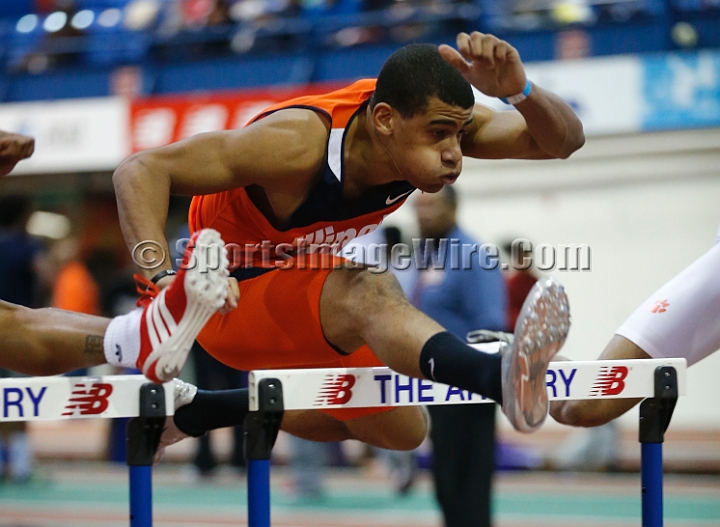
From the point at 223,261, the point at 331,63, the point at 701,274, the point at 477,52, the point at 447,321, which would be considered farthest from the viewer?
the point at 331,63

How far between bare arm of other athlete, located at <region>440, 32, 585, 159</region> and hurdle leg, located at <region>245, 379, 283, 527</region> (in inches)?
42.5

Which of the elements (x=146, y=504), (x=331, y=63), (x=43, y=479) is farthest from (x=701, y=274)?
(x=331, y=63)

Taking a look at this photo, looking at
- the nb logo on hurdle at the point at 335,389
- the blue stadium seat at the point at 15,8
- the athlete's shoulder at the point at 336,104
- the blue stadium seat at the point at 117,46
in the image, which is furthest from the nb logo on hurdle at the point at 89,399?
the blue stadium seat at the point at 15,8

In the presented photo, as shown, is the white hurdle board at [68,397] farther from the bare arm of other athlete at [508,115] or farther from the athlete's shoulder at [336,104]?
the bare arm of other athlete at [508,115]

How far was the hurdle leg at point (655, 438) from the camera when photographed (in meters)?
2.77

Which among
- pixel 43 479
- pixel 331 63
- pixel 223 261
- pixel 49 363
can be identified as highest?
pixel 331 63

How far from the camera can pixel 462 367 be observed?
2.48 m

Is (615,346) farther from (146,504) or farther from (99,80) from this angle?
(99,80)

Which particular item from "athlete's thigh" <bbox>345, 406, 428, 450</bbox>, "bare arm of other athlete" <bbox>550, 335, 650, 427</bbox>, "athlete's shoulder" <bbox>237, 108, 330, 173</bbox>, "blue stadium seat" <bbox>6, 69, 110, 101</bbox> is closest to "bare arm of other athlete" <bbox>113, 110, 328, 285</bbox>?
"athlete's shoulder" <bbox>237, 108, 330, 173</bbox>

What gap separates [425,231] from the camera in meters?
4.57

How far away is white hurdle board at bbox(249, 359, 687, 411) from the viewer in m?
2.60

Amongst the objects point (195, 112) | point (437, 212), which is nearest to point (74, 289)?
point (195, 112)

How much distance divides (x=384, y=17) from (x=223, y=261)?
7591 mm

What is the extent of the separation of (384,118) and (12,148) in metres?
1.17
